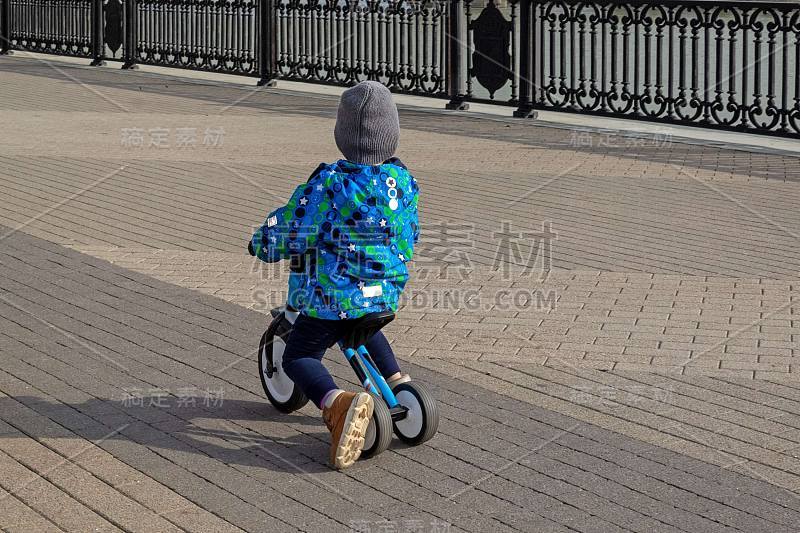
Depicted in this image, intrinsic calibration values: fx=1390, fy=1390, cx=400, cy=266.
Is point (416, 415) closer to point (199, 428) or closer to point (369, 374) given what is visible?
point (369, 374)

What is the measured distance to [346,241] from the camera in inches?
193

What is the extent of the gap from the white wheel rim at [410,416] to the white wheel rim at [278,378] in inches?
20.2

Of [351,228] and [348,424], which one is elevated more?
[351,228]

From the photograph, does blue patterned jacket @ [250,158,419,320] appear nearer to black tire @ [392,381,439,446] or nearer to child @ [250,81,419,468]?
child @ [250,81,419,468]

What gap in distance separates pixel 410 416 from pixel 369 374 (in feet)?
0.71

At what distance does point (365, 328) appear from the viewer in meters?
5.01

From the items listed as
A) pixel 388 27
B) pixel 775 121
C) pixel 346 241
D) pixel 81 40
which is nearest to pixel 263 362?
pixel 346 241

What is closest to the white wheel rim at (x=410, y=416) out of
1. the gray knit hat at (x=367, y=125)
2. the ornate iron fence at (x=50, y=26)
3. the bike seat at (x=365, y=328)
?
the bike seat at (x=365, y=328)

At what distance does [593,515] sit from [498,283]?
3365 mm

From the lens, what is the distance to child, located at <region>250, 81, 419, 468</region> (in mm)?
4887

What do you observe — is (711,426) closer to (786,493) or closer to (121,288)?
(786,493)

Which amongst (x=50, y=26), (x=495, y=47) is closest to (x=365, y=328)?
(x=495, y=47)

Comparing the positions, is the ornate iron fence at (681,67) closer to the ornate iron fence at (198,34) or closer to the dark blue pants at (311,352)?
the ornate iron fence at (198,34)

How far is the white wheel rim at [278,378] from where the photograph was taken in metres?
5.45
